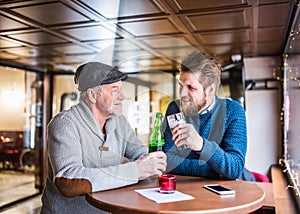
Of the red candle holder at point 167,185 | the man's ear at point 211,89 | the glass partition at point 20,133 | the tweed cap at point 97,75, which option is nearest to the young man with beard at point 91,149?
the tweed cap at point 97,75

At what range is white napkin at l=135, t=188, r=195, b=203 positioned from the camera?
1.36 metres

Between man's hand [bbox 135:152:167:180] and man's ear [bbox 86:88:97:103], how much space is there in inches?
14.5

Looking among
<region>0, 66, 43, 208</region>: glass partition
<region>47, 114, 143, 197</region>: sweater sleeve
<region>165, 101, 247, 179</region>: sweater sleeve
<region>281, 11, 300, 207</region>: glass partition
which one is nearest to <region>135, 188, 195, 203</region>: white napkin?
<region>47, 114, 143, 197</region>: sweater sleeve

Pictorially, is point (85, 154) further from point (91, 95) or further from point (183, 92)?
point (183, 92)

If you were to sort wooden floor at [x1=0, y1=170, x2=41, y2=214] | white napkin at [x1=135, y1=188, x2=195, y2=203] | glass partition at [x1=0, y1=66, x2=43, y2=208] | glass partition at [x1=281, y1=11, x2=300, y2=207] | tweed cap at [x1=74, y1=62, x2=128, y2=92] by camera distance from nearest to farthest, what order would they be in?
white napkin at [x1=135, y1=188, x2=195, y2=203] < tweed cap at [x1=74, y1=62, x2=128, y2=92] < glass partition at [x1=281, y1=11, x2=300, y2=207] < wooden floor at [x1=0, y1=170, x2=41, y2=214] < glass partition at [x1=0, y1=66, x2=43, y2=208]

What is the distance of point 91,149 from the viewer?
5.21 feet

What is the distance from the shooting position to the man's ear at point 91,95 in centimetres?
161

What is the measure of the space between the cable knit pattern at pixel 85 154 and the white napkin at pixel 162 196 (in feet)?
0.38

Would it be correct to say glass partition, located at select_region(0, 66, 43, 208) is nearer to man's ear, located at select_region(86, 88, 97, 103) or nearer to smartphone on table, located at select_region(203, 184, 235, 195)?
man's ear, located at select_region(86, 88, 97, 103)

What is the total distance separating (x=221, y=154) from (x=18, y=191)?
491 cm

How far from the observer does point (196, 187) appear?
5.20ft

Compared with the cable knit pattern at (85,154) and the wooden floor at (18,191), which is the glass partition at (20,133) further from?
the cable knit pattern at (85,154)

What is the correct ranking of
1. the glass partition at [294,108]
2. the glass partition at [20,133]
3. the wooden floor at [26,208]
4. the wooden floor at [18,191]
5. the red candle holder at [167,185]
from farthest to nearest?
the glass partition at [20,133] < the wooden floor at [18,191] < the wooden floor at [26,208] < the glass partition at [294,108] < the red candle holder at [167,185]

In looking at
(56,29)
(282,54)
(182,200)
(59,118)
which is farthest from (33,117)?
(182,200)
